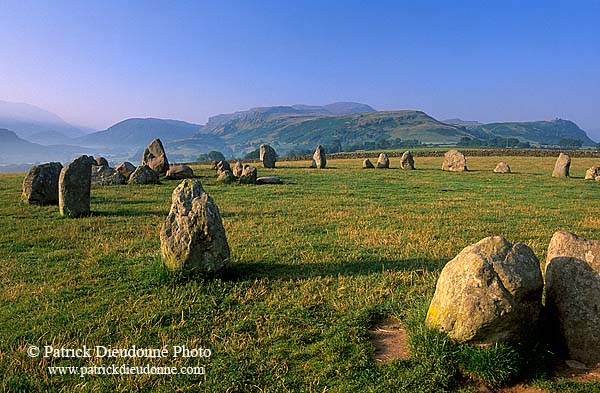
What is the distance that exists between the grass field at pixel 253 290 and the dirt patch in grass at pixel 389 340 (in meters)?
0.15

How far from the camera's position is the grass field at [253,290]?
5.61 m

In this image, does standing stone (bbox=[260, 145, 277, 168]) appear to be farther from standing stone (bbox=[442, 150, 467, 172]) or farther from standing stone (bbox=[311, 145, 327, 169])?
standing stone (bbox=[442, 150, 467, 172])

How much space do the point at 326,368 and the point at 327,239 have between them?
7.31 m

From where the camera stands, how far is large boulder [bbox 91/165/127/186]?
1097 inches

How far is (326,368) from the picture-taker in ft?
18.8

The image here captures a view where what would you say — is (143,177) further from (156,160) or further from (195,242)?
(195,242)

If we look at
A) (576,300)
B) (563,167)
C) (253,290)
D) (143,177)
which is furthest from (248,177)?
(563,167)

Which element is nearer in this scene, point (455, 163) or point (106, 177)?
point (106, 177)

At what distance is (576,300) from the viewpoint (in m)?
5.62

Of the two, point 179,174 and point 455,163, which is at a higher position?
point 455,163

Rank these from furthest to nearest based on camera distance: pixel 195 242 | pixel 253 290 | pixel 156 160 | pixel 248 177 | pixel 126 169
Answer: pixel 156 160 → pixel 126 169 → pixel 248 177 → pixel 195 242 → pixel 253 290

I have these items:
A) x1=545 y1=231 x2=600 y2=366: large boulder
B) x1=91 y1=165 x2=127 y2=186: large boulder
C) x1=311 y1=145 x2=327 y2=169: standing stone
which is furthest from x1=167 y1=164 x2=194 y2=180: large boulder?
x1=545 y1=231 x2=600 y2=366: large boulder

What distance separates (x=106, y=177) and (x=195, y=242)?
22076mm

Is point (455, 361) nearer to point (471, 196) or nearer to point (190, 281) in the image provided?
point (190, 281)
